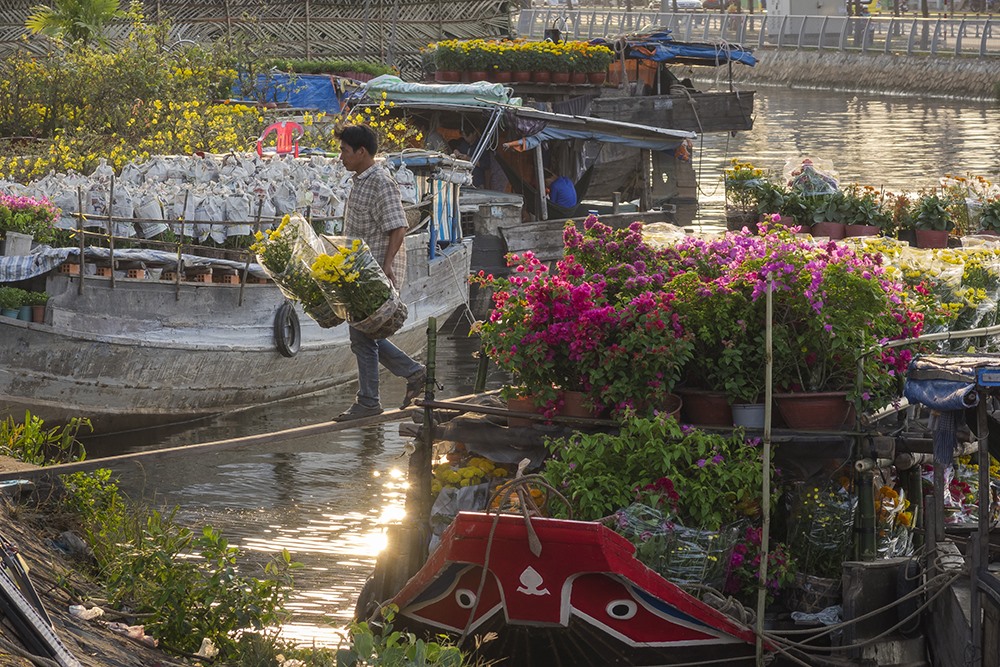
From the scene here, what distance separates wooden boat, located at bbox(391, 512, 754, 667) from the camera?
625 centimetres

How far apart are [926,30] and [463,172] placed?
31.4 meters

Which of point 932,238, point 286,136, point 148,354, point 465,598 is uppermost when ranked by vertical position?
point 286,136

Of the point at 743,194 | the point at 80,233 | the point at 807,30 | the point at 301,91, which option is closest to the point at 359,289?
the point at 80,233

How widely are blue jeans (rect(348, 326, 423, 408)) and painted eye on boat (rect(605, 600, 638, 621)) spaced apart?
2080mm

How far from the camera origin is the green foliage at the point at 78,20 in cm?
2223

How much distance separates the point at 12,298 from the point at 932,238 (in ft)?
26.6

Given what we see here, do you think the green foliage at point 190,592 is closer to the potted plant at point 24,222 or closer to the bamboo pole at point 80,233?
the bamboo pole at point 80,233

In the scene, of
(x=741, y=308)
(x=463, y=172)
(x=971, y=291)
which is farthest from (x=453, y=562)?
(x=463, y=172)

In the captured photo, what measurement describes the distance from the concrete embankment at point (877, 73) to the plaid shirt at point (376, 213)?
114 ft

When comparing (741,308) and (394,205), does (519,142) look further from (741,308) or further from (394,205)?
(741,308)

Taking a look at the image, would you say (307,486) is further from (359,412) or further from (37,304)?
(359,412)

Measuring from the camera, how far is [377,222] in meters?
8.42

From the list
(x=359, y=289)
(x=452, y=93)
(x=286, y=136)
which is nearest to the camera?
(x=359, y=289)

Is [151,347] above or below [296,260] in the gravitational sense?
below
